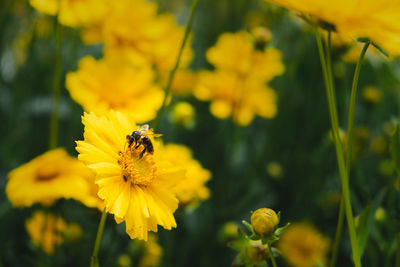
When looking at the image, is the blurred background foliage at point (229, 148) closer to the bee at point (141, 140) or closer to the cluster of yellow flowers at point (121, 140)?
the cluster of yellow flowers at point (121, 140)

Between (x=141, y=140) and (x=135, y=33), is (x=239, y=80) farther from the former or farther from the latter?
(x=141, y=140)

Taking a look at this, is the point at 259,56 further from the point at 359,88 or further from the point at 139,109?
the point at 359,88

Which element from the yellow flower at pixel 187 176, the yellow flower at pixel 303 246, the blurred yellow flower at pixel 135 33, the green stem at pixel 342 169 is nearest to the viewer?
the green stem at pixel 342 169

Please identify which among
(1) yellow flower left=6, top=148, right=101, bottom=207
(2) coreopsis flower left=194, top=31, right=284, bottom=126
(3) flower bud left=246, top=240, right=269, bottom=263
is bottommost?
(1) yellow flower left=6, top=148, right=101, bottom=207

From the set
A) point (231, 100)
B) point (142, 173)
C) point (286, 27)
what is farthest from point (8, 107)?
point (286, 27)

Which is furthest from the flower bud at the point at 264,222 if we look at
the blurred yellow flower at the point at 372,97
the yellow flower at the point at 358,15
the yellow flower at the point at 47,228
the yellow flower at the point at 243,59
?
the blurred yellow flower at the point at 372,97

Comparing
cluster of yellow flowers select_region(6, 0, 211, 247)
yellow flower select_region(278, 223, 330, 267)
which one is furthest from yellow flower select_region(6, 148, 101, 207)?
yellow flower select_region(278, 223, 330, 267)

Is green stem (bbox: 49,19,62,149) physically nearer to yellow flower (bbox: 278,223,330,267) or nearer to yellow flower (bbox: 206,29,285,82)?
yellow flower (bbox: 206,29,285,82)
